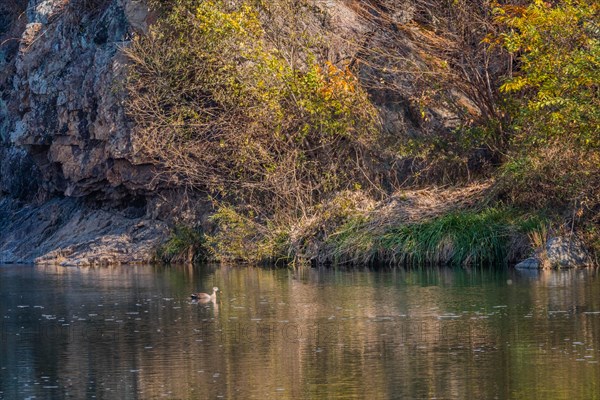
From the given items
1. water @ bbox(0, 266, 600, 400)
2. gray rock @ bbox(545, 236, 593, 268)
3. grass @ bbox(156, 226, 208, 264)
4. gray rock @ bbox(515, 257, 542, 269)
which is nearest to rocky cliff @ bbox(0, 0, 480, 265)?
grass @ bbox(156, 226, 208, 264)

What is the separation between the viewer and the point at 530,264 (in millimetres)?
27031

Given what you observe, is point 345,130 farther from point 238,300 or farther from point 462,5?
point 238,300

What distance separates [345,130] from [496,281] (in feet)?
29.7

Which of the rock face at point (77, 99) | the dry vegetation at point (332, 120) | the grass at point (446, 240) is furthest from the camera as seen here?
the rock face at point (77, 99)

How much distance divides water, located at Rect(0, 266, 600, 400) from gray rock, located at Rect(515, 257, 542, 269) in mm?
1031

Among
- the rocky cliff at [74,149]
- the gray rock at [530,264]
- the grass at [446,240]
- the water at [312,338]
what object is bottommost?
the water at [312,338]

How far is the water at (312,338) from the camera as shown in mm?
13773

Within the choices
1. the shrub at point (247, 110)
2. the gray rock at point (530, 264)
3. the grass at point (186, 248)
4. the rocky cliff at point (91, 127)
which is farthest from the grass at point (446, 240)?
the grass at point (186, 248)

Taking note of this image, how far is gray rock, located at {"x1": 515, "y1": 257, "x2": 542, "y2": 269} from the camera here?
26812 millimetres

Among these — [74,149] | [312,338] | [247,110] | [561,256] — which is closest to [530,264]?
[561,256]

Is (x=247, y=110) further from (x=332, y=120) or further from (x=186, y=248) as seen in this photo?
(x=186, y=248)

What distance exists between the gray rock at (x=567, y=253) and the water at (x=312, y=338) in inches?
43.9

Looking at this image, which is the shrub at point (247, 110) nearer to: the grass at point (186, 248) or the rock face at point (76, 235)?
the grass at point (186, 248)

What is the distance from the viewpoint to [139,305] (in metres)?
21.9
